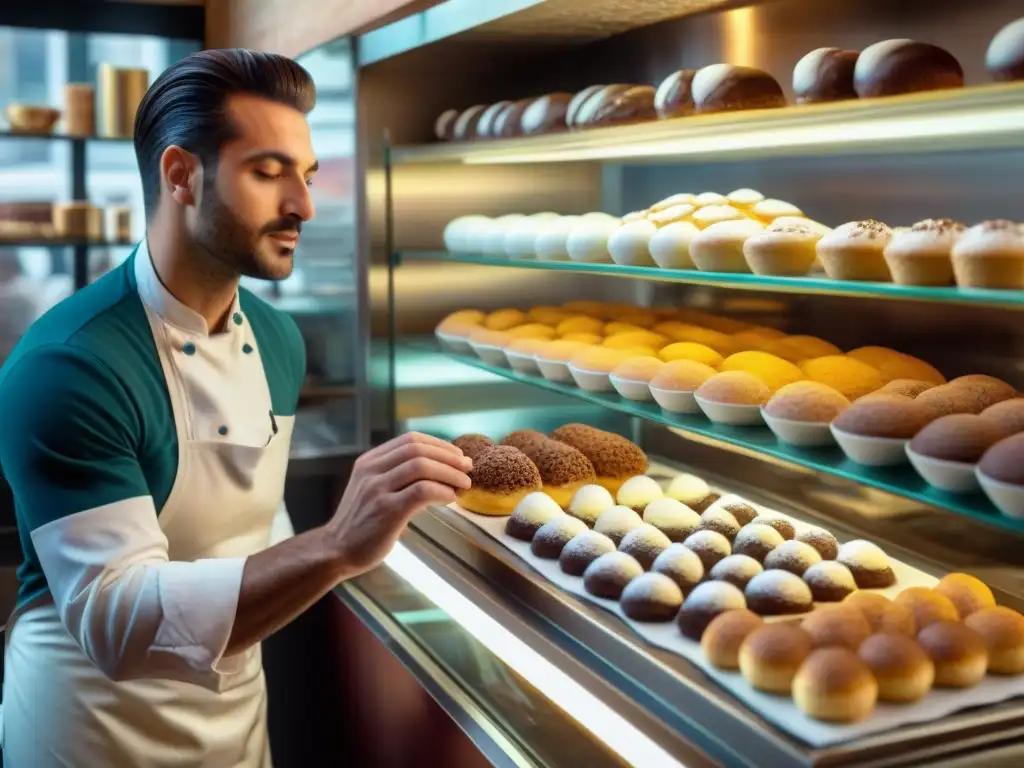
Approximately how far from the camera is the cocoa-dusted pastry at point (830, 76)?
1471mm

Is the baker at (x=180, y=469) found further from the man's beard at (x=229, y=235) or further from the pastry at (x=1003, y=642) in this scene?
the pastry at (x=1003, y=642)

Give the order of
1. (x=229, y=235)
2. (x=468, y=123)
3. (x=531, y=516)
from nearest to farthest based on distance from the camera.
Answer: (x=229, y=235) → (x=531, y=516) → (x=468, y=123)

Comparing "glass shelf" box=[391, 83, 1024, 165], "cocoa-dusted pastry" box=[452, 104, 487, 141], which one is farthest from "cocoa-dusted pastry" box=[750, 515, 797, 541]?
"cocoa-dusted pastry" box=[452, 104, 487, 141]

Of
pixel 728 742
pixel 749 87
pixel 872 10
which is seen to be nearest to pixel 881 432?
pixel 728 742

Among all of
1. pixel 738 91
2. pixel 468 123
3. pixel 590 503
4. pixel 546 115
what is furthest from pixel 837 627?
pixel 468 123

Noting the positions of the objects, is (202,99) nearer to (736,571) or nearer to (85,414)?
(85,414)

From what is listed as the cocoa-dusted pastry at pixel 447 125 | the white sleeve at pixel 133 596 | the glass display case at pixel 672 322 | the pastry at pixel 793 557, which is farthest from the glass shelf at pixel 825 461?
the cocoa-dusted pastry at pixel 447 125

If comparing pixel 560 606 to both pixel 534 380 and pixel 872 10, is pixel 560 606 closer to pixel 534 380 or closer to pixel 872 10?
pixel 534 380

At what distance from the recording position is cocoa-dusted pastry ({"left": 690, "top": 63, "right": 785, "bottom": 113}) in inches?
65.3

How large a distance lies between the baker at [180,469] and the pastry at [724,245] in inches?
Answer: 21.9

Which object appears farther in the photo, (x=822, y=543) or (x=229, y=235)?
(x=822, y=543)

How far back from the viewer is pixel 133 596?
1307 millimetres

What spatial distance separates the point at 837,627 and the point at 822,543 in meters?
0.35

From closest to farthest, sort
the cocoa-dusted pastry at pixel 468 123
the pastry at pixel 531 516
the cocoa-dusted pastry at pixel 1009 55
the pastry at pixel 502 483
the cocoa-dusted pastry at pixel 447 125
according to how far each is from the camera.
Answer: the cocoa-dusted pastry at pixel 1009 55, the pastry at pixel 531 516, the pastry at pixel 502 483, the cocoa-dusted pastry at pixel 468 123, the cocoa-dusted pastry at pixel 447 125
